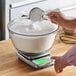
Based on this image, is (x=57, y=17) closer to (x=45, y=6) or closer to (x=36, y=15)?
(x=36, y=15)

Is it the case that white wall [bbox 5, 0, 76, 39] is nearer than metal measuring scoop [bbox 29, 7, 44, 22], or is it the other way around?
metal measuring scoop [bbox 29, 7, 44, 22]

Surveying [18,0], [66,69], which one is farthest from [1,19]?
[66,69]

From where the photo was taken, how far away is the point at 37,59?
1.14 metres

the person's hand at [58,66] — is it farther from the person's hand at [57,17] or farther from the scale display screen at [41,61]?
the person's hand at [57,17]

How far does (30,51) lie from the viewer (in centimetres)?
112

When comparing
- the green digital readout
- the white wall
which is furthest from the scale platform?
the white wall

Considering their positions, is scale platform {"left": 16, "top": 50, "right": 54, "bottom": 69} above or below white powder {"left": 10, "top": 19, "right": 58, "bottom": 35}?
below

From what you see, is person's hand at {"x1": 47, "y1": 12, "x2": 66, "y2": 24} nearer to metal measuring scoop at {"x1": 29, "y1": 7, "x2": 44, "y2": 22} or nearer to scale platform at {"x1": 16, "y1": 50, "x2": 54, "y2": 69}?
metal measuring scoop at {"x1": 29, "y1": 7, "x2": 44, "y2": 22}

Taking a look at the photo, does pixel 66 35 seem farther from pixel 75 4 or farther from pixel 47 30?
pixel 75 4

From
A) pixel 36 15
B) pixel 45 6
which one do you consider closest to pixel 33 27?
pixel 36 15

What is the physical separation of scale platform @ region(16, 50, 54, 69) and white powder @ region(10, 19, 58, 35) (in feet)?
0.35

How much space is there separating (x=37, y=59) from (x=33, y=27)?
0.47 feet

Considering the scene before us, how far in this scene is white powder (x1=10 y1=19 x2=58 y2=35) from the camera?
3.60ft

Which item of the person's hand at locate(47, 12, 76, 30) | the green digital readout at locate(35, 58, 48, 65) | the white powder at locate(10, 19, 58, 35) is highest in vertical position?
the person's hand at locate(47, 12, 76, 30)
